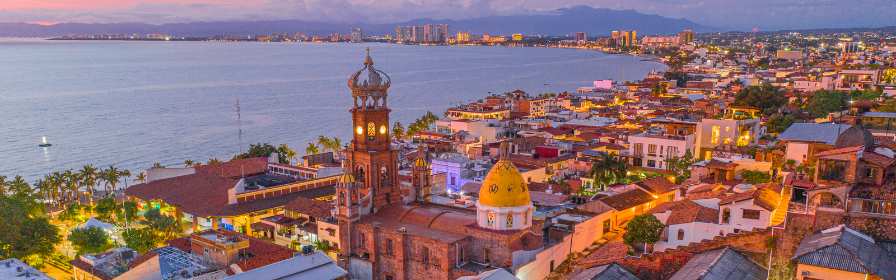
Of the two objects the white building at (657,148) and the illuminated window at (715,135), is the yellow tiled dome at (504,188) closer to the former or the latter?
the white building at (657,148)

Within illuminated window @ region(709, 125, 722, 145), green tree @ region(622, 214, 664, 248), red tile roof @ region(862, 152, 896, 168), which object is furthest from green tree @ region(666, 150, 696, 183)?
green tree @ region(622, 214, 664, 248)

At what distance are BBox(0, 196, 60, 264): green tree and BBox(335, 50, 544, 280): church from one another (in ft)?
59.1

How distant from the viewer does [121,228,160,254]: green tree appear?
3550 centimetres

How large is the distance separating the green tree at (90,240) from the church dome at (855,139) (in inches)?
1665

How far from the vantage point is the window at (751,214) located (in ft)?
107

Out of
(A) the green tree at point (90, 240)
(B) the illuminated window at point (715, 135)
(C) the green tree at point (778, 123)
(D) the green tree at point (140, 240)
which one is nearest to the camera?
(A) the green tree at point (90, 240)

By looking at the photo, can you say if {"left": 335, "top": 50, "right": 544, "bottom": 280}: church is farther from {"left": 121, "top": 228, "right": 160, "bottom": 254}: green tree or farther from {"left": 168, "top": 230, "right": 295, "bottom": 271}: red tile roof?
{"left": 121, "top": 228, "right": 160, "bottom": 254}: green tree

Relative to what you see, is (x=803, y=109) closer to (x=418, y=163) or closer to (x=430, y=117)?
(x=430, y=117)

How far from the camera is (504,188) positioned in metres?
28.8

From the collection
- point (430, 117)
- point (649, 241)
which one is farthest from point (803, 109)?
point (649, 241)

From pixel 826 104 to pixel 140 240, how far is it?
76823mm

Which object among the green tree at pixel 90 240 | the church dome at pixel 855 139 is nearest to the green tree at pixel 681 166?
the church dome at pixel 855 139

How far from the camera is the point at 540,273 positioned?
30594 mm

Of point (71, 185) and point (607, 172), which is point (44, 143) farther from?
point (607, 172)
